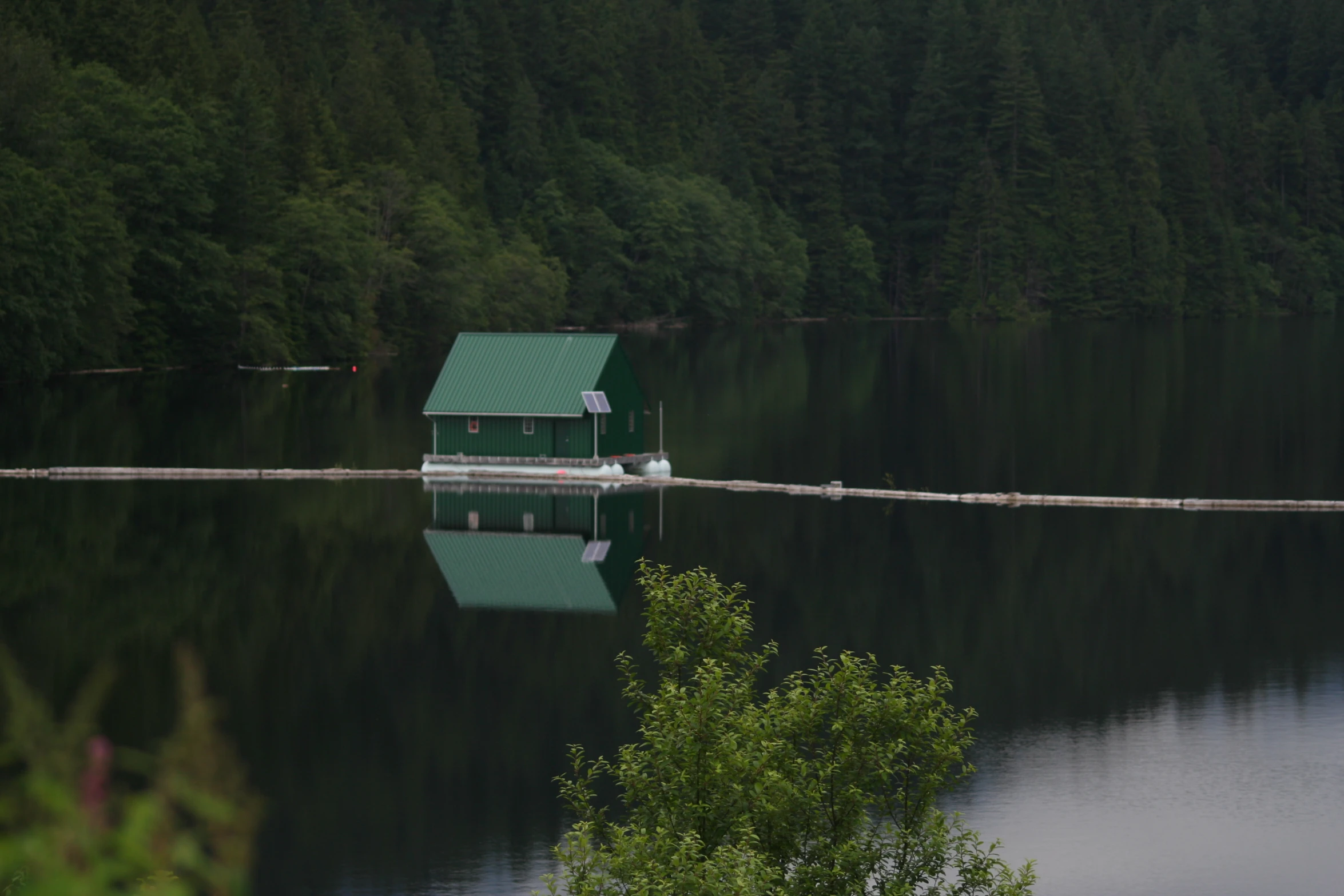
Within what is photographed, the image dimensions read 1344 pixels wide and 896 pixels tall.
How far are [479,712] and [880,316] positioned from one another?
136 m

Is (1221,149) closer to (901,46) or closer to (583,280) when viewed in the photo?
(901,46)

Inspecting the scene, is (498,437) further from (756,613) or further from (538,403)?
(756,613)

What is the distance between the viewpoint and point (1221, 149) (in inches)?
6786

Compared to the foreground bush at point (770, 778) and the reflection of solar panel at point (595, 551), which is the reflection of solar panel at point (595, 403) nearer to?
the reflection of solar panel at point (595, 551)

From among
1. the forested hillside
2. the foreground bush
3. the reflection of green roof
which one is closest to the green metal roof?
the reflection of green roof

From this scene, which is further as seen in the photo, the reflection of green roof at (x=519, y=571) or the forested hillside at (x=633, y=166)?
the forested hillside at (x=633, y=166)

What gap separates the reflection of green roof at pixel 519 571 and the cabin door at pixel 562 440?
22.2ft

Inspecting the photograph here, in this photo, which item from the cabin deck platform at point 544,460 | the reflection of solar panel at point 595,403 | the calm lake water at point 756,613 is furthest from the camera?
the cabin deck platform at point 544,460


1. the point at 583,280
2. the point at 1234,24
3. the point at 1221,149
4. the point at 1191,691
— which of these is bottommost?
the point at 1191,691

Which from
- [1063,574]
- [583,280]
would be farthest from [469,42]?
[1063,574]

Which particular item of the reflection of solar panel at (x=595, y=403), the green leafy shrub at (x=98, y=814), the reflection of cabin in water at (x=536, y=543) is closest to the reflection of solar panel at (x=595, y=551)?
the reflection of cabin in water at (x=536, y=543)

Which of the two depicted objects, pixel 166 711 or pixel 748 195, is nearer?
pixel 166 711

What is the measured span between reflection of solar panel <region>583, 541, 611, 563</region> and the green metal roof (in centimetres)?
730

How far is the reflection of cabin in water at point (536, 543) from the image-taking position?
36.8m
